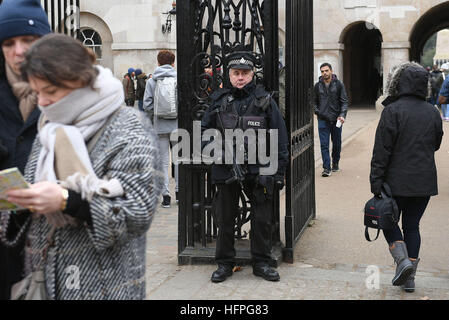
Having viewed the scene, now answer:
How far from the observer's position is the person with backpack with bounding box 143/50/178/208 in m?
8.89

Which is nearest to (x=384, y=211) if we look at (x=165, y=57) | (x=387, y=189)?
(x=387, y=189)

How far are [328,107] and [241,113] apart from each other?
6.35m

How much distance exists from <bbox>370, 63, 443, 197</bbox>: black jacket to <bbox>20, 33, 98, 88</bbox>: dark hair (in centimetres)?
323

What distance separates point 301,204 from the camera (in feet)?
23.1

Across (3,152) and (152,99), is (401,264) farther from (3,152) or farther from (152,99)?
(152,99)

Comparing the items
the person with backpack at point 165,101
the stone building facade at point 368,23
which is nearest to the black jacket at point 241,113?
the person with backpack at point 165,101

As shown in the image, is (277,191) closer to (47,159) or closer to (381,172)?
(381,172)

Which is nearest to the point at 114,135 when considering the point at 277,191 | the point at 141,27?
the point at 277,191

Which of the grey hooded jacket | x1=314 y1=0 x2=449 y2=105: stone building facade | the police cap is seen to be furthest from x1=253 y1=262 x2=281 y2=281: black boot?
x1=314 y1=0 x2=449 y2=105: stone building facade

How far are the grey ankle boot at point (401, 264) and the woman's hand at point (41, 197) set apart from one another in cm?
343

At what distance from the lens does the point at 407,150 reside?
5.17 m

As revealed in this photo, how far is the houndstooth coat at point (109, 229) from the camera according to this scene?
2.41 metres

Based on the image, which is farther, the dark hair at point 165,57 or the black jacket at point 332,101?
the black jacket at point 332,101

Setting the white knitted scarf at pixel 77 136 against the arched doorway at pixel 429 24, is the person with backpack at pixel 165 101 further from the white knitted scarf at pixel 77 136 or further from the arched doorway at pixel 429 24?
the arched doorway at pixel 429 24
